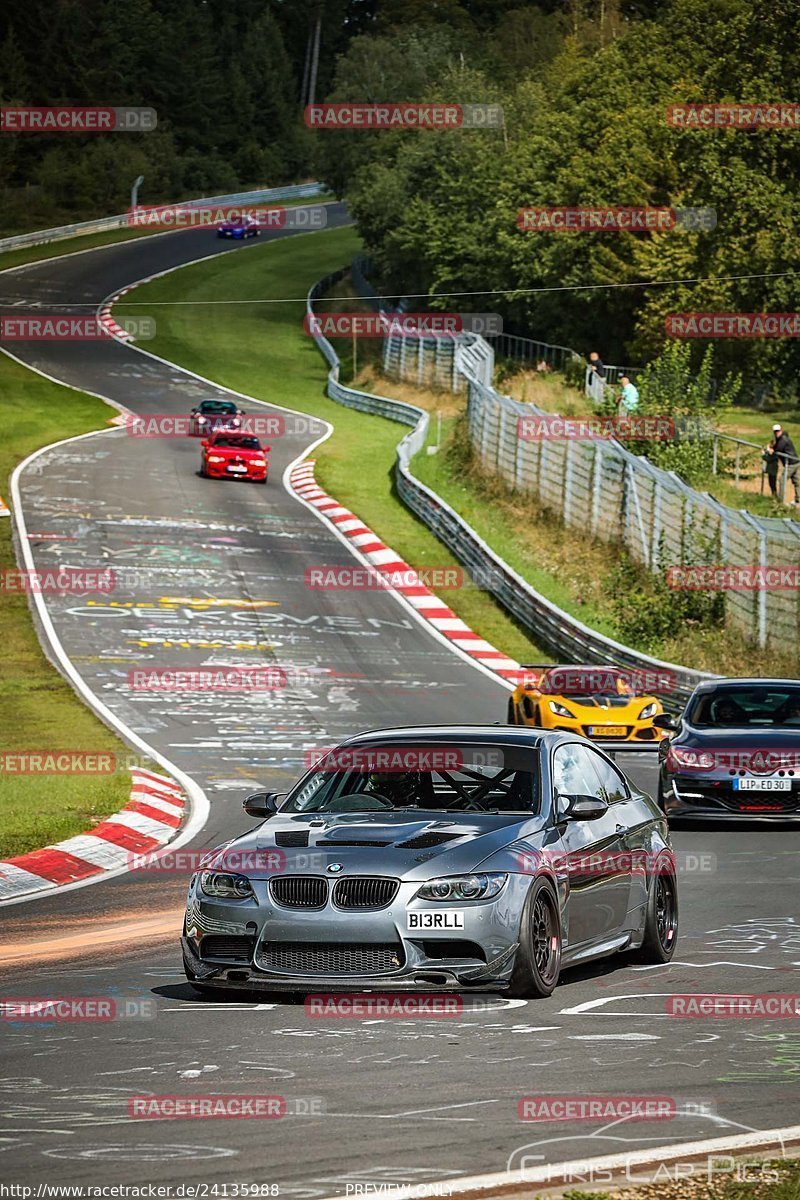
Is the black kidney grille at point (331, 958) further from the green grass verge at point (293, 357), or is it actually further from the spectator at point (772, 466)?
the spectator at point (772, 466)

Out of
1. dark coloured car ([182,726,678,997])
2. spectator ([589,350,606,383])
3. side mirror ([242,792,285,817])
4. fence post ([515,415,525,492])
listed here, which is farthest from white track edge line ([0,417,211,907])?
spectator ([589,350,606,383])

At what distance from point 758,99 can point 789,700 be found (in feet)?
A: 141

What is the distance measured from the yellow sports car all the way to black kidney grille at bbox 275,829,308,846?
1610cm

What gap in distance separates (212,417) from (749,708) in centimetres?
3769

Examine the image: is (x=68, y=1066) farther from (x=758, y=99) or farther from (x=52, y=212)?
(x=52, y=212)

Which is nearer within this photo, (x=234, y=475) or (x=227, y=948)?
(x=227, y=948)

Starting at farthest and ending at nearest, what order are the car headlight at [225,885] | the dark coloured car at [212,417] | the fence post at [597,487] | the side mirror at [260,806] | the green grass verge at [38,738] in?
1. the dark coloured car at [212,417]
2. the fence post at [597,487]
3. the green grass verge at [38,738]
4. the side mirror at [260,806]
5. the car headlight at [225,885]

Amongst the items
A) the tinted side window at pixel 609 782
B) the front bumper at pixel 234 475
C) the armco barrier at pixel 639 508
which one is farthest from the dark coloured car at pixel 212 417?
the tinted side window at pixel 609 782

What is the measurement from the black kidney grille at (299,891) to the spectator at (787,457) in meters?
29.4

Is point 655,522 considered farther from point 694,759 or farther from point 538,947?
point 538,947

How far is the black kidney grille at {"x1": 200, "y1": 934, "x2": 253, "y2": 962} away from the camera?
9.38 meters

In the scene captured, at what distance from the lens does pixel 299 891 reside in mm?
9352

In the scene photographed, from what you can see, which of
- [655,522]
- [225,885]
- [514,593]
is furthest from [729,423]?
[225,885]

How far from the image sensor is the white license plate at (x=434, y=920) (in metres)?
9.15
